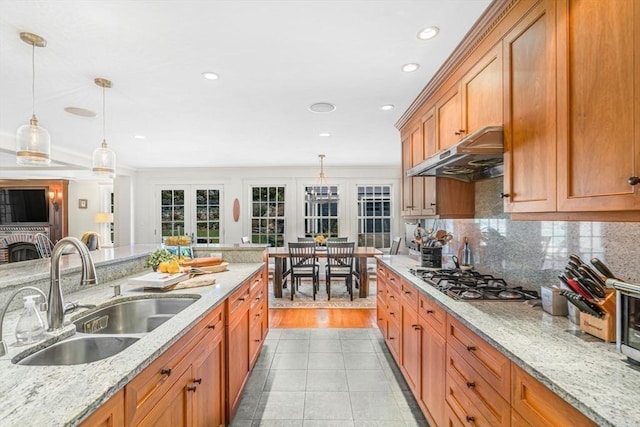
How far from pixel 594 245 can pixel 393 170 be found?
566 cm

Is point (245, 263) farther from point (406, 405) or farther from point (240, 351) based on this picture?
point (406, 405)

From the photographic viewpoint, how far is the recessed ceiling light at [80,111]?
317 cm

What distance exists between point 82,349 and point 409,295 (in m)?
1.92

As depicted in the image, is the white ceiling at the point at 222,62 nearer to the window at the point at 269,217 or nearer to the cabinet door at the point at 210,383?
the cabinet door at the point at 210,383

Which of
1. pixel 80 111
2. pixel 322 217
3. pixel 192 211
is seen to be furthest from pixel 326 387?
pixel 192 211

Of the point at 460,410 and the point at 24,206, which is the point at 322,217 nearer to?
the point at 460,410

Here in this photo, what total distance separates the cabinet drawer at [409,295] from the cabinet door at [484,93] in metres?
1.12

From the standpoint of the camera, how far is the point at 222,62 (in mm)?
2225

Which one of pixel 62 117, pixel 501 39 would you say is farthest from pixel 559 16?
pixel 62 117

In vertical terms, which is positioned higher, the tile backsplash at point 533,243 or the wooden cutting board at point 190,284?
the tile backsplash at point 533,243

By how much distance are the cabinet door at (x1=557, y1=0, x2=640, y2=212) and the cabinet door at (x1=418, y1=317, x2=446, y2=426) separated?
0.99m

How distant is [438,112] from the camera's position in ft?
8.17

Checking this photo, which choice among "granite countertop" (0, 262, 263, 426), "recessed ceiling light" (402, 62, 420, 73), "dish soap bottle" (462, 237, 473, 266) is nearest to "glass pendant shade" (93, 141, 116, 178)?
"granite countertop" (0, 262, 263, 426)

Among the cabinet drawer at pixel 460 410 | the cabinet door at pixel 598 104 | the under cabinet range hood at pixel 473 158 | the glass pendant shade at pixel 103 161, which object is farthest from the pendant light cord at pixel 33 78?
the cabinet drawer at pixel 460 410
